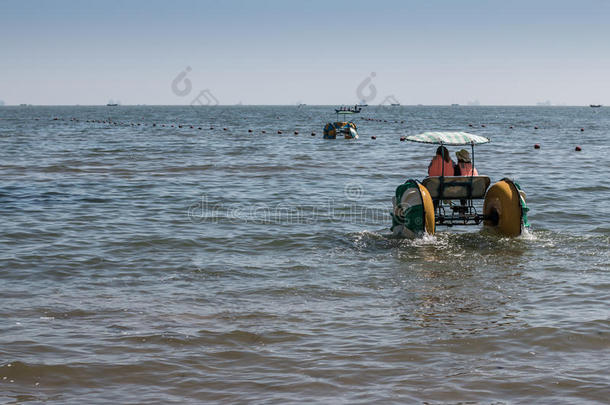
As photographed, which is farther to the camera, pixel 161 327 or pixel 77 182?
pixel 77 182

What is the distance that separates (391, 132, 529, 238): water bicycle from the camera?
1416 centimetres

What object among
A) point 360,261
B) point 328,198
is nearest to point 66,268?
point 360,261

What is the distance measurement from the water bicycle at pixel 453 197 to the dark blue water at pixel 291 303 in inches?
15.3

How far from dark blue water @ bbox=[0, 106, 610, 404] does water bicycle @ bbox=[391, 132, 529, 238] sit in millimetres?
389

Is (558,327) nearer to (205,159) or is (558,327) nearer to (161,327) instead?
(161,327)

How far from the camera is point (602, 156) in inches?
1591

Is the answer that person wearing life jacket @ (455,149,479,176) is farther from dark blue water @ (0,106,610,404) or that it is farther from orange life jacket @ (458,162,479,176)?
dark blue water @ (0,106,610,404)

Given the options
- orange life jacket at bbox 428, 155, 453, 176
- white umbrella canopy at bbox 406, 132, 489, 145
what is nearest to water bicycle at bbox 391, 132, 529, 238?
white umbrella canopy at bbox 406, 132, 489, 145

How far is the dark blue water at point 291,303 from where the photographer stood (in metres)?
7.31

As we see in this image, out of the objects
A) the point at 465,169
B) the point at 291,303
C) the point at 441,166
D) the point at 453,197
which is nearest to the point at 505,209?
the point at 453,197

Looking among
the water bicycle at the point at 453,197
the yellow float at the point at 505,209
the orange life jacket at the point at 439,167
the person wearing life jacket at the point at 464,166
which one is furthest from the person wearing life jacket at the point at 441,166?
the yellow float at the point at 505,209

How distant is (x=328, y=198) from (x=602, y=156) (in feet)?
82.7

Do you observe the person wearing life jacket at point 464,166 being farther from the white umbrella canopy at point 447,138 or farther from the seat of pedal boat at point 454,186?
the white umbrella canopy at point 447,138

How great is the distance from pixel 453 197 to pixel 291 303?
5836mm
